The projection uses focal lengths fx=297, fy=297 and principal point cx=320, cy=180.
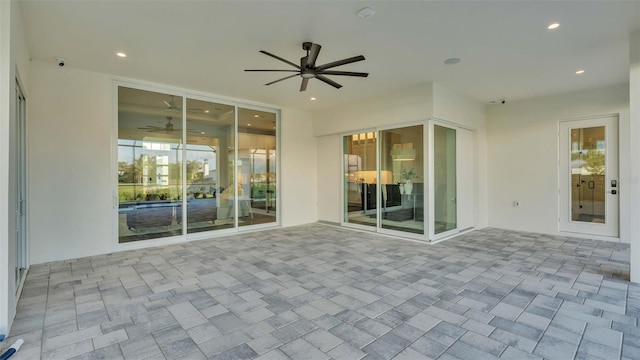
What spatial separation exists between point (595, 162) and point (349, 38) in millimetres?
5795

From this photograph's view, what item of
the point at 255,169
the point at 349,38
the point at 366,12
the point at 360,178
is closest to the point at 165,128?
the point at 255,169

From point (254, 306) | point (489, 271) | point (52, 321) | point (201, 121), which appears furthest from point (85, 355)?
point (201, 121)

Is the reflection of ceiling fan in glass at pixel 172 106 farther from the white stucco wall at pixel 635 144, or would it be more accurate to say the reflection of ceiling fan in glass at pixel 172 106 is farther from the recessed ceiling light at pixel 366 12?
the white stucco wall at pixel 635 144

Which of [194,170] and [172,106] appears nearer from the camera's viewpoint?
[172,106]

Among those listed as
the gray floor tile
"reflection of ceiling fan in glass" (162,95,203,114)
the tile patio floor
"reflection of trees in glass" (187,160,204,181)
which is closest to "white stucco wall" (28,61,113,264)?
the tile patio floor

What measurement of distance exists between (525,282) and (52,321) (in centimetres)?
503

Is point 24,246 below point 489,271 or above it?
above

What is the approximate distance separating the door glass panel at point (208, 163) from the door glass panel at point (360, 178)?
278cm

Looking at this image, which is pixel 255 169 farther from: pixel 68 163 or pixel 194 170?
pixel 68 163

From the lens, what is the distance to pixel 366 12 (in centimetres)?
314

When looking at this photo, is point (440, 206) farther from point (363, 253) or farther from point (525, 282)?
point (525, 282)

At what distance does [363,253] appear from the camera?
496cm

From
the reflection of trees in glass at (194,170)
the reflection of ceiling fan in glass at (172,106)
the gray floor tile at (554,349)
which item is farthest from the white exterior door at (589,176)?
the reflection of ceiling fan in glass at (172,106)

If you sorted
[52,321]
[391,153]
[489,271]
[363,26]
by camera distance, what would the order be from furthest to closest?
[391,153] → [489,271] → [363,26] → [52,321]
